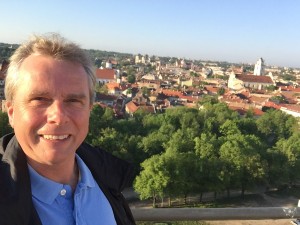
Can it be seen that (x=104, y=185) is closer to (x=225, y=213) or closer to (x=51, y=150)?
(x=51, y=150)

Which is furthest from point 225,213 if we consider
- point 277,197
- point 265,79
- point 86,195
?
point 265,79

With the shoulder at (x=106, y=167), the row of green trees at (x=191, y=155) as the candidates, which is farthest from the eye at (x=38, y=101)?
the row of green trees at (x=191, y=155)

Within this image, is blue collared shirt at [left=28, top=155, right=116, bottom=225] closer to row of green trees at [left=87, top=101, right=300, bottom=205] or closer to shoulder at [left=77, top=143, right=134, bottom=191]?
shoulder at [left=77, top=143, right=134, bottom=191]

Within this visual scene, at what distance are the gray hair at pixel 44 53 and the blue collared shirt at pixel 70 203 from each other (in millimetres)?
362

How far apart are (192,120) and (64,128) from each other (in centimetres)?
3213

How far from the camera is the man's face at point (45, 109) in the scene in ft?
5.04

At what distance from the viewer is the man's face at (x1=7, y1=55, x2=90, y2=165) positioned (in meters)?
1.54

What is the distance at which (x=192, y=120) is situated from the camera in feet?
110

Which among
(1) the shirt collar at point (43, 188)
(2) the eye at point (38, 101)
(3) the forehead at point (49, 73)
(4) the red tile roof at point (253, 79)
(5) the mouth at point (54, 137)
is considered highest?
(3) the forehead at point (49, 73)

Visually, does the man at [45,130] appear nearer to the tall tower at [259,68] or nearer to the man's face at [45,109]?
the man's face at [45,109]

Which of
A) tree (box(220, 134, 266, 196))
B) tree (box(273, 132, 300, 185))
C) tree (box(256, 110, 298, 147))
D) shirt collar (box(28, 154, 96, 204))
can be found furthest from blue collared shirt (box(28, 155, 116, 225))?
tree (box(256, 110, 298, 147))

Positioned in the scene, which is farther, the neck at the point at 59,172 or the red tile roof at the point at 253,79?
the red tile roof at the point at 253,79

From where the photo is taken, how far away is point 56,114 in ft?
5.07

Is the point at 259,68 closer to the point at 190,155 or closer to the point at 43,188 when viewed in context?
the point at 190,155
